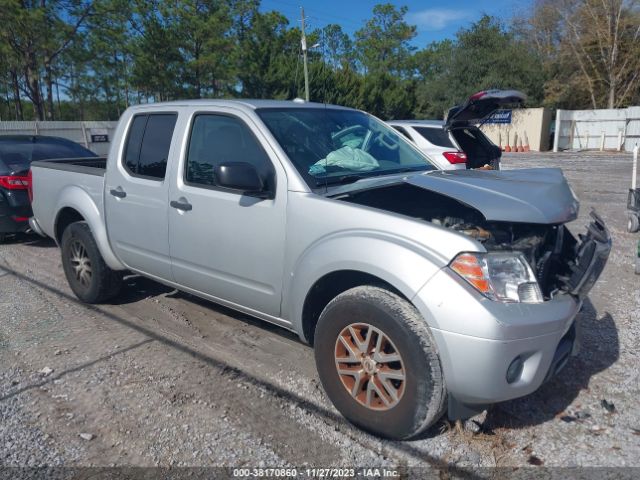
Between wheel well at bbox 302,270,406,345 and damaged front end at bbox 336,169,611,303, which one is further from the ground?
damaged front end at bbox 336,169,611,303

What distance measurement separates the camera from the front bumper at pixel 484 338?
2455 mm

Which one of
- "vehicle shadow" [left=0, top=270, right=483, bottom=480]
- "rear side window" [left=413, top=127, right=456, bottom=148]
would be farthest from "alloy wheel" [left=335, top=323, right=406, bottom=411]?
"rear side window" [left=413, top=127, right=456, bottom=148]

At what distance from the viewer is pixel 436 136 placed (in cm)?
916

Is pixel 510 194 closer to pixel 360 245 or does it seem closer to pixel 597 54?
pixel 360 245

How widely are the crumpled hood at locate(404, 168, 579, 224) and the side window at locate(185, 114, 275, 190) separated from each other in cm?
107

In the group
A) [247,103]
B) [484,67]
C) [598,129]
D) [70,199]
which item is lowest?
[70,199]

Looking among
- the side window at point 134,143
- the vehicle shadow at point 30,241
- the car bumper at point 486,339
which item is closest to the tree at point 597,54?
the vehicle shadow at point 30,241

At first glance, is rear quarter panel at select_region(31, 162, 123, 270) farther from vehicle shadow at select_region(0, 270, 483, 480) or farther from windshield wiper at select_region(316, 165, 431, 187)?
windshield wiper at select_region(316, 165, 431, 187)

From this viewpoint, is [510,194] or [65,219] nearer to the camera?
[510,194]

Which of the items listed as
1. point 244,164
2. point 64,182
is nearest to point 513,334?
point 244,164

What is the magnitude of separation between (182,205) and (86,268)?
1808mm

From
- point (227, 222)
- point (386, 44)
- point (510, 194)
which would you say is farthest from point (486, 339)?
point (386, 44)

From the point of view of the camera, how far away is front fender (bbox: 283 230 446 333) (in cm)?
262

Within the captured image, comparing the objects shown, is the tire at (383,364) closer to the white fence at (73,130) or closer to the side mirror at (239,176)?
the side mirror at (239,176)
